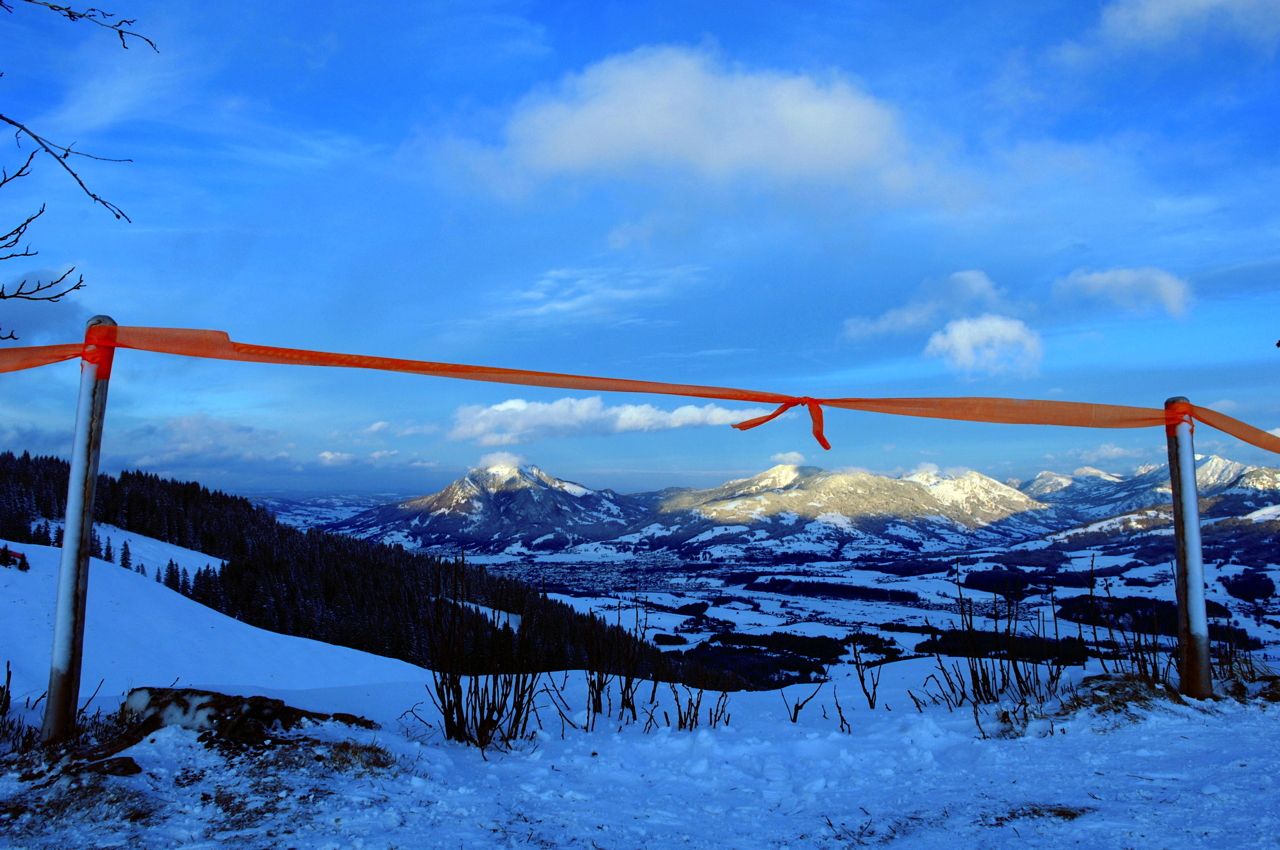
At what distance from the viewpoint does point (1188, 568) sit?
5480mm

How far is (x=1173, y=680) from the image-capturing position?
6.39 meters

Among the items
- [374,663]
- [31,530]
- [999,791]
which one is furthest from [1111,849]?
[31,530]

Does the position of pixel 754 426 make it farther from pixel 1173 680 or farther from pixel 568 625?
pixel 568 625

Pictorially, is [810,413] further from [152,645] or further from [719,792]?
[152,645]

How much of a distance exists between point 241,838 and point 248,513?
9565cm

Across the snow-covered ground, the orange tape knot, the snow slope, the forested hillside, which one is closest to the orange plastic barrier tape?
Answer: the orange tape knot

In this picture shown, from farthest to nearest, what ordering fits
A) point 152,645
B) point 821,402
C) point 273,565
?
1. point 273,565
2. point 152,645
3. point 821,402

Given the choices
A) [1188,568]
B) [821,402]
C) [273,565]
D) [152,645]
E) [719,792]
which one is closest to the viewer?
[719,792]

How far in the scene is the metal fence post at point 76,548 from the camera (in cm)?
410

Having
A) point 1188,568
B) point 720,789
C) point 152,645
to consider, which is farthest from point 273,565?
point 1188,568

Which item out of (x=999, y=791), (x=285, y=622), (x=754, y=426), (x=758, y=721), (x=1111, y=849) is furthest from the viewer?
(x=285, y=622)

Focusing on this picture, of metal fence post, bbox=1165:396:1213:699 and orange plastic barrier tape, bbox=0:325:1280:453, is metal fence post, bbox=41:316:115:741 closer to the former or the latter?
orange plastic barrier tape, bbox=0:325:1280:453

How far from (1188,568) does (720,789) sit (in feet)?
13.4

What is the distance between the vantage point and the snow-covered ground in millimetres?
3113
